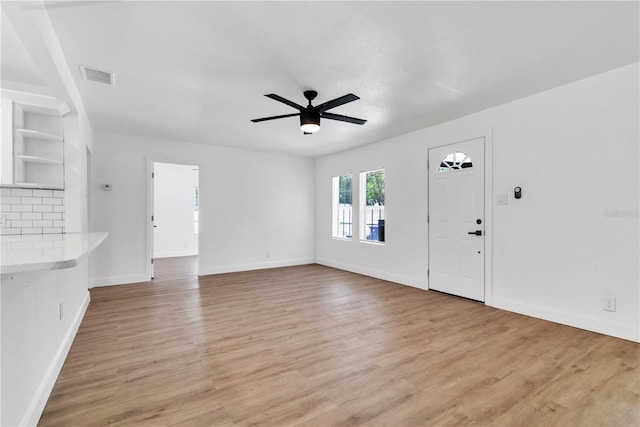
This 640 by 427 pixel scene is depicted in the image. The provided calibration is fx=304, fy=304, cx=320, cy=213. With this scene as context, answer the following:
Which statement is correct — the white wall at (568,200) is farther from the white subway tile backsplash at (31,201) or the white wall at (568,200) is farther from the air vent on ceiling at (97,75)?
the white subway tile backsplash at (31,201)

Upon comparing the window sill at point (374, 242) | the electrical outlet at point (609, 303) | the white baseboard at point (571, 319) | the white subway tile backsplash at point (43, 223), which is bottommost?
the white baseboard at point (571, 319)

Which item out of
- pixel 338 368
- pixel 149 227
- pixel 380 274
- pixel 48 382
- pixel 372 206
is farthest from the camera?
pixel 372 206

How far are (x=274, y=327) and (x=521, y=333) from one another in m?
2.55

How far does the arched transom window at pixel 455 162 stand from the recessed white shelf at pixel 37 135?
4816mm

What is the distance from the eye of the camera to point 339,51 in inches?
102

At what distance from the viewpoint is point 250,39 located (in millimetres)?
2410

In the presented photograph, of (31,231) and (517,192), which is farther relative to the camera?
(517,192)

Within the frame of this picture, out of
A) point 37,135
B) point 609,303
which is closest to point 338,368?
point 609,303

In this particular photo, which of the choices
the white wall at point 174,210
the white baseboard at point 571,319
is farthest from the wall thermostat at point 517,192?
the white wall at point 174,210

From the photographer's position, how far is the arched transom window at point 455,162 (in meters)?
4.31

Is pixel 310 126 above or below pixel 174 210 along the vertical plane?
above

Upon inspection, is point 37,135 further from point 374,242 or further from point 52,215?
point 374,242

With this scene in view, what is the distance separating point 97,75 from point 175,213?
6149 millimetres

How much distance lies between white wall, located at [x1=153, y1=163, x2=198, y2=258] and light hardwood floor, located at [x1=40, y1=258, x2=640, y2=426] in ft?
15.5
